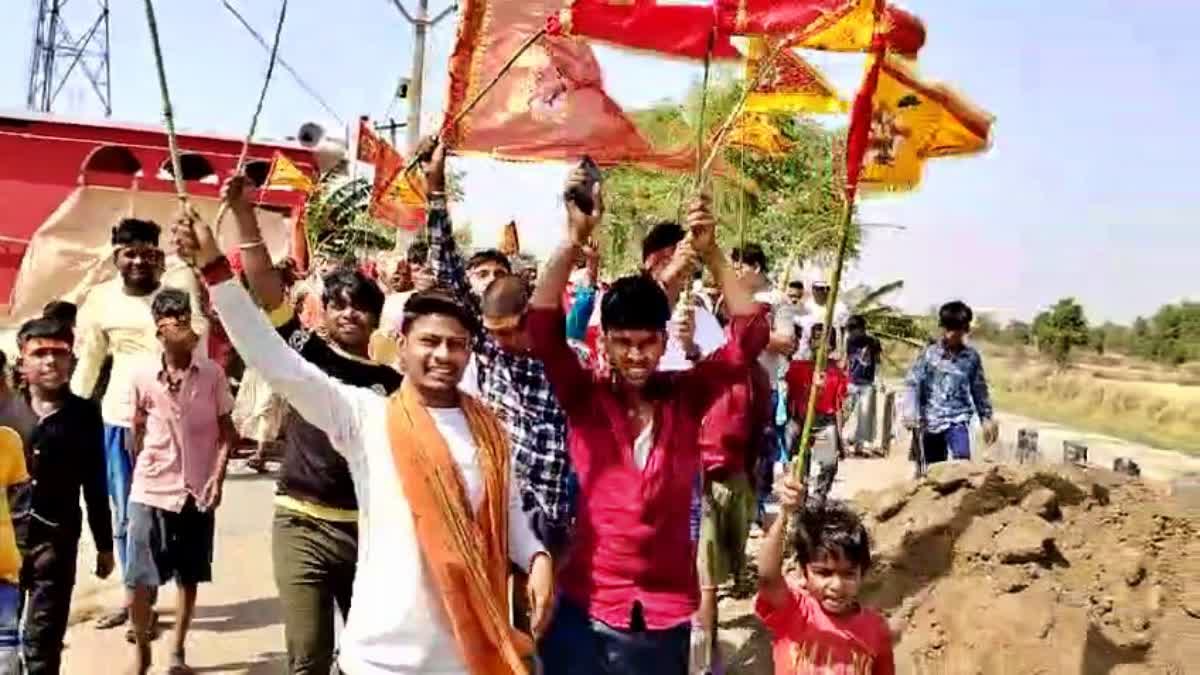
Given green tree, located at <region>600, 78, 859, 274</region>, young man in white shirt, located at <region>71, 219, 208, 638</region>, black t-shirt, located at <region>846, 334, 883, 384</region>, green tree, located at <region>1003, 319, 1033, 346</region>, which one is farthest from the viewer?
green tree, located at <region>1003, 319, 1033, 346</region>

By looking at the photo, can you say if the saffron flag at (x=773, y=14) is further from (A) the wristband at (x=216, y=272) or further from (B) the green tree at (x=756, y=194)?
(B) the green tree at (x=756, y=194)

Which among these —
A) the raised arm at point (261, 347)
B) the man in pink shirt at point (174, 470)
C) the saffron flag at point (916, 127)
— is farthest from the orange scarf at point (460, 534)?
the saffron flag at point (916, 127)

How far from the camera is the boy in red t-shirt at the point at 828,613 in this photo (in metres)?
3.11

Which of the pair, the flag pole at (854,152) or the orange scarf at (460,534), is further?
the flag pole at (854,152)

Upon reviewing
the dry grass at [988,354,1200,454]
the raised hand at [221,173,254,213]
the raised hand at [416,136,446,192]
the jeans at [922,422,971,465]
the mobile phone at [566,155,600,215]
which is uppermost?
the raised hand at [416,136,446,192]

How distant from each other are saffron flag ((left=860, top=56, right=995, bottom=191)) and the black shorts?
11.1 ft

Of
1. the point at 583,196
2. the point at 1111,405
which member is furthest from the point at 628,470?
the point at 1111,405

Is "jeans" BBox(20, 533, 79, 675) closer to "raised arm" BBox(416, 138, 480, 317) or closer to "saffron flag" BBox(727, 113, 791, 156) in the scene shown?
"raised arm" BBox(416, 138, 480, 317)

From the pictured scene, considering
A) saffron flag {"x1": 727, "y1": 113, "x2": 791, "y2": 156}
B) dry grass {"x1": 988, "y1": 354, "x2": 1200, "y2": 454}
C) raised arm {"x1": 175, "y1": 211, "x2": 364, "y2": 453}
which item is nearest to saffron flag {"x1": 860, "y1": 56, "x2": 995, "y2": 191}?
saffron flag {"x1": 727, "y1": 113, "x2": 791, "y2": 156}

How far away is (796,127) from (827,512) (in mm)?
19846

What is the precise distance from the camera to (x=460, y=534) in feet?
9.04

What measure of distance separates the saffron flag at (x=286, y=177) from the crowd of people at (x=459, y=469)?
25.5 ft

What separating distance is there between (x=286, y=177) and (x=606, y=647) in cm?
1042

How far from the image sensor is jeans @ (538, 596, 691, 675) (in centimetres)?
328
